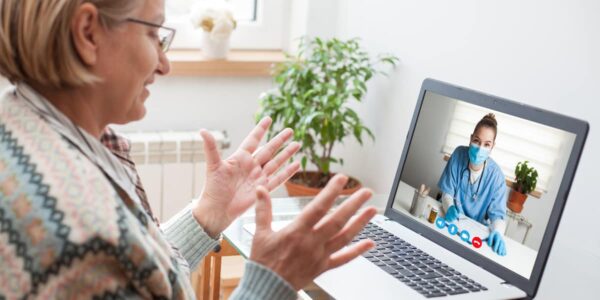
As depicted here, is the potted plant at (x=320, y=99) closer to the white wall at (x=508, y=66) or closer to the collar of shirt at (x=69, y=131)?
the white wall at (x=508, y=66)

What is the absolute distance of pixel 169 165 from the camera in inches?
100

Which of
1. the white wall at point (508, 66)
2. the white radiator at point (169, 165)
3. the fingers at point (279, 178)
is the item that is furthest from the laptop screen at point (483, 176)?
the white radiator at point (169, 165)

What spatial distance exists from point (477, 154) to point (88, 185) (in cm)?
76

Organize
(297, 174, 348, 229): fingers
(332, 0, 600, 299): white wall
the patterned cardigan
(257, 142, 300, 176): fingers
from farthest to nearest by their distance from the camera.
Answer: (332, 0, 600, 299): white wall < (257, 142, 300, 176): fingers < (297, 174, 348, 229): fingers < the patterned cardigan

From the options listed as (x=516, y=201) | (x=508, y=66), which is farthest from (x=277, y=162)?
(x=508, y=66)

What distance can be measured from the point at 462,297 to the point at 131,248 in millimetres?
615

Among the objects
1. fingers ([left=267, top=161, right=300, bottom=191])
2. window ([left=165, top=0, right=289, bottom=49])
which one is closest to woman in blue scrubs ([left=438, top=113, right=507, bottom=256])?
fingers ([left=267, top=161, right=300, bottom=191])

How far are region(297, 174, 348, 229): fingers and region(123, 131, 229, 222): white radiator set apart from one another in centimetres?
157

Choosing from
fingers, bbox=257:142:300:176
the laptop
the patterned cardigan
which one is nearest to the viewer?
the patterned cardigan

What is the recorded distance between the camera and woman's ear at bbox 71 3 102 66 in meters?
0.88

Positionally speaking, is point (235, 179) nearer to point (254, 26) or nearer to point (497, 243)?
point (497, 243)

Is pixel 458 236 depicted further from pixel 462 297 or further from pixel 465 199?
pixel 462 297

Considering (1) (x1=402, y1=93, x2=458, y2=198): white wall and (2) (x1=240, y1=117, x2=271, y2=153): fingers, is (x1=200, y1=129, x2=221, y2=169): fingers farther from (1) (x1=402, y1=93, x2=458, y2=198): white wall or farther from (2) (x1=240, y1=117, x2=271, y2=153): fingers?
(1) (x1=402, y1=93, x2=458, y2=198): white wall

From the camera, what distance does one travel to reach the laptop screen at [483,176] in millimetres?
1240
